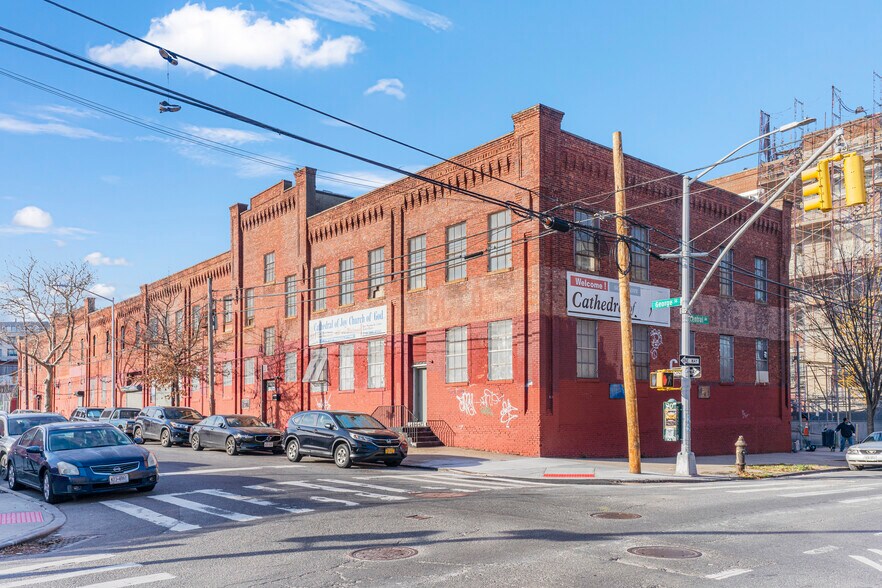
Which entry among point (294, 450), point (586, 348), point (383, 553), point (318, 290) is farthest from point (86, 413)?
point (383, 553)

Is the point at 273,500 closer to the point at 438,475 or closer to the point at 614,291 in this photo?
the point at 438,475

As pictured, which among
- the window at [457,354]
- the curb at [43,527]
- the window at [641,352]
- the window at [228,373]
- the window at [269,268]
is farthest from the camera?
the window at [228,373]

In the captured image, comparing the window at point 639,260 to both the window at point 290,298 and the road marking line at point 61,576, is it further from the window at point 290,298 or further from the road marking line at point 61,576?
the road marking line at point 61,576

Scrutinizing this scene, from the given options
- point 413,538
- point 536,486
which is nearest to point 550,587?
point 413,538

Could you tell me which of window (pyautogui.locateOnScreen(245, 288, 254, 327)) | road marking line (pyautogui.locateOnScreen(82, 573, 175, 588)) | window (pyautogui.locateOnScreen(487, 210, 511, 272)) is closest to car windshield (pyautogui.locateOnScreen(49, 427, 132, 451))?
road marking line (pyautogui.locateOnScreen(82, 573, 175, 588))

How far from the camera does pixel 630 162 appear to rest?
28297mm

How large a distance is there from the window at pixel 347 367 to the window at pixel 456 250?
6.56 metres

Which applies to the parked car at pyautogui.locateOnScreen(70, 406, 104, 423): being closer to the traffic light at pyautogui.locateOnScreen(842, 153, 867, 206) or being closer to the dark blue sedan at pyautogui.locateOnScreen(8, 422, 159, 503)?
the dark blue sedan at pyautogui.locateOnScreen(8, 422, 159, 503)

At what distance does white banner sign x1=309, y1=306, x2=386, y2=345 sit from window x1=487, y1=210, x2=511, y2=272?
6.24 metres

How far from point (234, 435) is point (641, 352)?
1399 centimetres

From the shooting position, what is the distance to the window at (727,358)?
31766 mm

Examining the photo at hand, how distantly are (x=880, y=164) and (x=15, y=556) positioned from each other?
178ft

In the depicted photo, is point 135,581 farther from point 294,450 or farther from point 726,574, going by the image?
point 294,450

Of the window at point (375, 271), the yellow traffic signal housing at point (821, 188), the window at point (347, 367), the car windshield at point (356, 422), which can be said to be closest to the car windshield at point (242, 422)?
the car windshield at point (356, 422)
